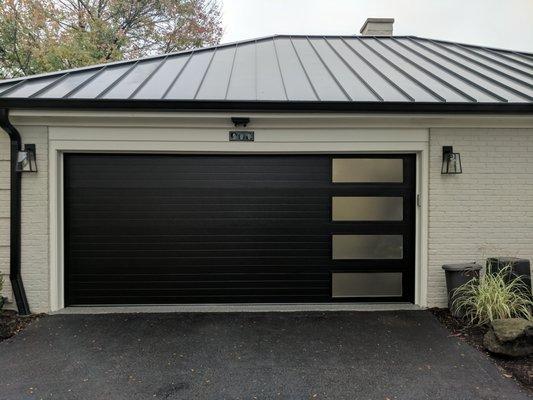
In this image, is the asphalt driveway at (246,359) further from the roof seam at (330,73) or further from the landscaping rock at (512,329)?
the roof seam at (330,73)

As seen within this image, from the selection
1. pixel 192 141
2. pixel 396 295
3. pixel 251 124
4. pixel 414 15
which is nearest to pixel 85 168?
pixel 192 141

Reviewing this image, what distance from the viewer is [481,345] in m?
4.01

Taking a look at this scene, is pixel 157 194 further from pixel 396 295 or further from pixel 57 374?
pixel 396 295

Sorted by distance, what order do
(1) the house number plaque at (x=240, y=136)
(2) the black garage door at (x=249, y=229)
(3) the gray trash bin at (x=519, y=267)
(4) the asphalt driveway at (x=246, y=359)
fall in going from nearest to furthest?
(4) the asphalt driveway at (x=246, y=359) < (3) the gray trash bin at (x=519, y=267) < (1) the house number plaque at (x=240, y=136) < (2) the black garage door at (x=249, y=229)

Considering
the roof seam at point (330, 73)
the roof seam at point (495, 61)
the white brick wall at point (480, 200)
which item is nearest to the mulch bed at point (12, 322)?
the roof seam at point (330, 73)

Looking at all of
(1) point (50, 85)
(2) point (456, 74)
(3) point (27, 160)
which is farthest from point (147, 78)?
(2) point (456, 74)

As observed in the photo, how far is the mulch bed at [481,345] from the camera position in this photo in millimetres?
3371

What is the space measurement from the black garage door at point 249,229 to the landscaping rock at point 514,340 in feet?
5.34

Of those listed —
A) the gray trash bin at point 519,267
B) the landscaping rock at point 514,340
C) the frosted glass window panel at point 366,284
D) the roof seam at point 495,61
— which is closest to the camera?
the landscaping rock at point 514,340

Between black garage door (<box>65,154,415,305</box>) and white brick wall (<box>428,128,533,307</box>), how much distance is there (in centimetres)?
38

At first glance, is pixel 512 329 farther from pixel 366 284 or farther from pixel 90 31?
pixel 90 31

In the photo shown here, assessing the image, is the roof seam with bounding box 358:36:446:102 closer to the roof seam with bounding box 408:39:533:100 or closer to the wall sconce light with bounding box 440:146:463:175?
the wall sconce light with bounding box 440:146:463:175

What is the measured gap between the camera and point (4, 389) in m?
3.19

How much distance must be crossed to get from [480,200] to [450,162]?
76 centimetres
